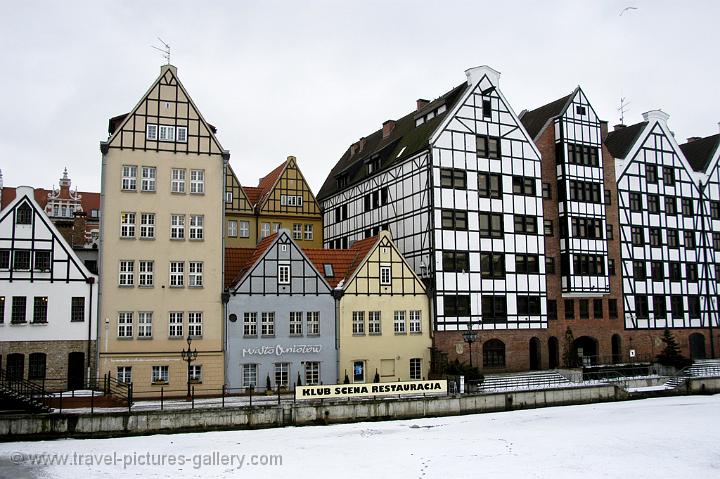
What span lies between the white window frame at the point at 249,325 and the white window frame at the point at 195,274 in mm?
2952

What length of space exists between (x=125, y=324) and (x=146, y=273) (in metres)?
2.79

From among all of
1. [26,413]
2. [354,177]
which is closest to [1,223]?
[26,413]

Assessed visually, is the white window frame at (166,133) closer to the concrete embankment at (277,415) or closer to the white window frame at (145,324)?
the white window frame at (145,324)

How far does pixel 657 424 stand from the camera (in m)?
30.0

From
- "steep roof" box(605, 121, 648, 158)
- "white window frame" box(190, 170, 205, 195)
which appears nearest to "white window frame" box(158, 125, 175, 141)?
"white window frame" box(190, 170, 205, 195)

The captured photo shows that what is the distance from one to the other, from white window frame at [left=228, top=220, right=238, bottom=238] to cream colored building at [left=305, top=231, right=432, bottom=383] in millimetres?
12413

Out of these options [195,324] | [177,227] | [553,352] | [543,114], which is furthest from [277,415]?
[543,114]

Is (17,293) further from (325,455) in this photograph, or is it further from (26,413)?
(325,455)

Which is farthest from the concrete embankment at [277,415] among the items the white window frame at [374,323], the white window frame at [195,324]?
the white window frame at [195,324]

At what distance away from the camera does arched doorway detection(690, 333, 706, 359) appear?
52344 millimetres

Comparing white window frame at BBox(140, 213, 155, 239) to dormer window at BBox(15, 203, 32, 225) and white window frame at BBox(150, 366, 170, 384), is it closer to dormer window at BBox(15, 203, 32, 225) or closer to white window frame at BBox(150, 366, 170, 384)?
dormer window at BBox(15, 203, 32, 225)

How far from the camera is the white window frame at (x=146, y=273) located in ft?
120

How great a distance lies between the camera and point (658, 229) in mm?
52250

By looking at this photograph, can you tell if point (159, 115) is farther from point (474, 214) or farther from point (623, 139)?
point (623, 139)
